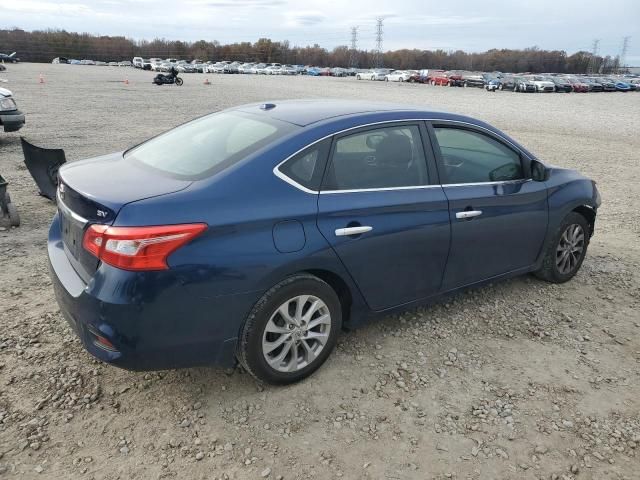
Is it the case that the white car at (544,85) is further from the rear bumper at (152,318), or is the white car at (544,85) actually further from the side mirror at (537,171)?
the rear bumper at (152,318)

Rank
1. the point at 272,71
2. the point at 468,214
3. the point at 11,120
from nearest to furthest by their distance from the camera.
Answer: the point at 468,214 < the point at 11,120 < the point at 272,71

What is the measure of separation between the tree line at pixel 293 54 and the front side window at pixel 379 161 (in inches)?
4657

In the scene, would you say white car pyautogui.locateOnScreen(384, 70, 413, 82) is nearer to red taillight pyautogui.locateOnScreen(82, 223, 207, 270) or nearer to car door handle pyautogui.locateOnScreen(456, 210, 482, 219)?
car door handle pyautogui.locateOnScreen(456, 210, 482, 219)

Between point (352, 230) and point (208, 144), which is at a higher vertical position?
point (208, 144)

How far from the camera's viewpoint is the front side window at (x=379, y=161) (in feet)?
10.7

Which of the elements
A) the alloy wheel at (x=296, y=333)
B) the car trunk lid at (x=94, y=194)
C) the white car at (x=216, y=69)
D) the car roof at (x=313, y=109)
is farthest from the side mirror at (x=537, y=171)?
the white car at (x=216, y=69)

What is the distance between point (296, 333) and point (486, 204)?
1.82 meters

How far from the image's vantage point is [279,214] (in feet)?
9.45

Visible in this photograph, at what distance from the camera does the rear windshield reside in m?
3.06

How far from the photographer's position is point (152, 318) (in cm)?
261

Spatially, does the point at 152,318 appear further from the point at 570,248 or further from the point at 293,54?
the point at 293,54

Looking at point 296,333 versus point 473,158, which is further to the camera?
point 473,158

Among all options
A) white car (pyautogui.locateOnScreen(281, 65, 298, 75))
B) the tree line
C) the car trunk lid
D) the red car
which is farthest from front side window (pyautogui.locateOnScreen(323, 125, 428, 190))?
the tree line

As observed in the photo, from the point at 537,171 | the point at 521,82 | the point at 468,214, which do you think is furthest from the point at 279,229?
the point at 521,82
